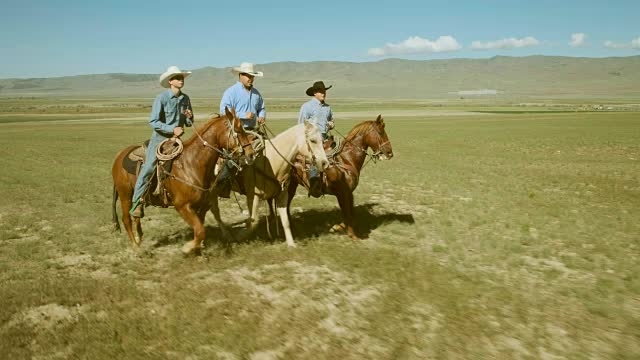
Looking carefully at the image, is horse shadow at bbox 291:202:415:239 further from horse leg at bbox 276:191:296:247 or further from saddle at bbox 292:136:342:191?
saddle at bbox 292:136:342:191

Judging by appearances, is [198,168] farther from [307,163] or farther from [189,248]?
[307,163]

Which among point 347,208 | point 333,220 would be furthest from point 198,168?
point 333,220

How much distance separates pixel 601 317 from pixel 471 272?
6.50ft

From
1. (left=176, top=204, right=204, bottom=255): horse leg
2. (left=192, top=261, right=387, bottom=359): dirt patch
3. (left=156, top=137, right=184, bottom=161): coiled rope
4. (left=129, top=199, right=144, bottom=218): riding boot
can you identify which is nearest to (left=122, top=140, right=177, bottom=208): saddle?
(left=156, top=137, right=184, bottom=161): coiled rope

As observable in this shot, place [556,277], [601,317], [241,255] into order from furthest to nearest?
[241,255], [556,277], [601,317]

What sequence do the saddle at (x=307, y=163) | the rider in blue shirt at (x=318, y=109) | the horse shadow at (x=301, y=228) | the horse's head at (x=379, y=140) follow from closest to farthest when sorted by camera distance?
the saddle at (x=307, y=163) < the horse shadow at (x=301, y=228) < the rider in blue shirt at (x=318, y=109) < the horse's head at (x=379, y=140)

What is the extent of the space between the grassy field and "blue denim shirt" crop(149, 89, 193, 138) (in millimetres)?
2229

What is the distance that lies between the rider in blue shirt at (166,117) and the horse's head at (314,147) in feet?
6.60

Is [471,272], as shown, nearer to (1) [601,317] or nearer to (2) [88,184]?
(1) [601,317]

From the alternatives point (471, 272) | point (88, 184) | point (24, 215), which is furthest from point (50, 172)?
point (471, 272)

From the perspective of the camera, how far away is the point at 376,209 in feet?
39.1

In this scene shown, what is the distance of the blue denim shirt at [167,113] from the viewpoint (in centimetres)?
739

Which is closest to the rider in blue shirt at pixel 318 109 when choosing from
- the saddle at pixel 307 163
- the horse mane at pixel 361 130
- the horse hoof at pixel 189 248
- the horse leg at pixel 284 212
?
the saddle at pixel 307 163

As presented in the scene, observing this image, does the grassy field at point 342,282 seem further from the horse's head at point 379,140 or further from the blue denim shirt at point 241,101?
the blue denim shirt at point 241,101
